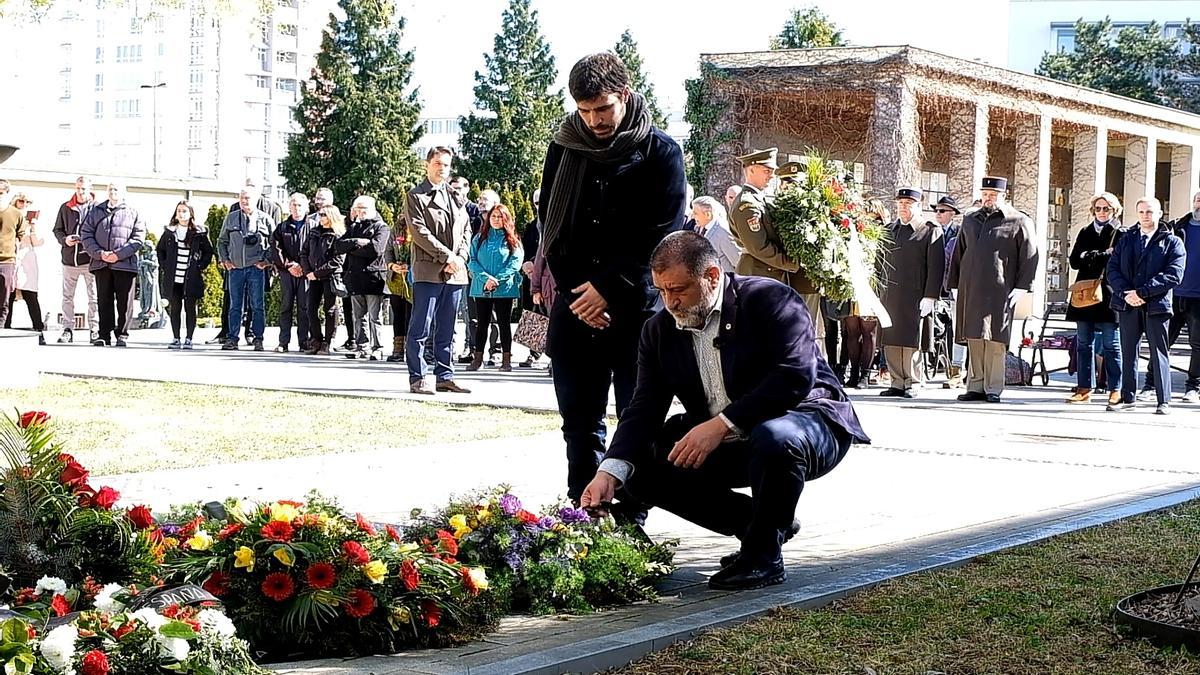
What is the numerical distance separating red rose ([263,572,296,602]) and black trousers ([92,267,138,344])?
15.3m

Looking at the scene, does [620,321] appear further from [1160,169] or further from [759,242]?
[1160,169]

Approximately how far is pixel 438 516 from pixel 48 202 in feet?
90.6

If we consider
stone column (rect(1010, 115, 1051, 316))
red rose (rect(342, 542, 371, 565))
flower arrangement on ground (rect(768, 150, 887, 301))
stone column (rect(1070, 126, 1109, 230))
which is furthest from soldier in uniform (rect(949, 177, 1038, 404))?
stone column (rect(1070, 126, 1109, 230))

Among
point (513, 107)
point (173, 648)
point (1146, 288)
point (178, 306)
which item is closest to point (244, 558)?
point (173, 648)

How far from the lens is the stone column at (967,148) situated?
27.5 meters

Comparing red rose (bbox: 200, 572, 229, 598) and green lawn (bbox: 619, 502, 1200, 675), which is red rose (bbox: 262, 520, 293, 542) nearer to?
red rose (bbox: 200, 572, 229, 598)

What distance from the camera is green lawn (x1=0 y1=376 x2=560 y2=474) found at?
9.23 metres

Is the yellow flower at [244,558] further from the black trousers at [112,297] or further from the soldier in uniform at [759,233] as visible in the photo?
the black trousers at [112,297]

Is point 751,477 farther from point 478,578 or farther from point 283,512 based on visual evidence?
point 283,512

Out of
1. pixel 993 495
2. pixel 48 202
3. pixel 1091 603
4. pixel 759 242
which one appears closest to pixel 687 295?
pixel 1091 603

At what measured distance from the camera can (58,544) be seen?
15.0 feet

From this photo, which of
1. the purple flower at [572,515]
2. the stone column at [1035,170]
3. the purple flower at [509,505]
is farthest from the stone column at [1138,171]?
the purple flower at [509,505]

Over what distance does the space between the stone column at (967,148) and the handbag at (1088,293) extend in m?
12.3

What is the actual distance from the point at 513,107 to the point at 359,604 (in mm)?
73090
